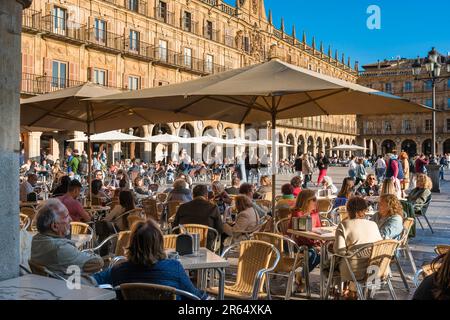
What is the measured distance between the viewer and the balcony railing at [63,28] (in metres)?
22.9

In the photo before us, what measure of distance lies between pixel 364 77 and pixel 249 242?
215 ft

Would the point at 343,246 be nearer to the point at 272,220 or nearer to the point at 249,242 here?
the point at 249,242

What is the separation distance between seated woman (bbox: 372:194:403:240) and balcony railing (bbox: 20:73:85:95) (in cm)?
1984

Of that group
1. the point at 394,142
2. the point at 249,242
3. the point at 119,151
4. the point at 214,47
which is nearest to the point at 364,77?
the point at 394,142

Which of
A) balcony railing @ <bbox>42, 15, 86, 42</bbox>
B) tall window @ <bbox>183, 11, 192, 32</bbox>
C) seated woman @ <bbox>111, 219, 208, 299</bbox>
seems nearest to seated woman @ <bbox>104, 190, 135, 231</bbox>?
seated woman @ <bbox>111, 219, 208, 299</bbox>

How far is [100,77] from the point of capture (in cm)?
2598

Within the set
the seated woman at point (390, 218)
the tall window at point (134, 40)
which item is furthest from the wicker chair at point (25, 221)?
the tall window at point (134, 40)

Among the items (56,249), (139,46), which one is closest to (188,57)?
(139,46)

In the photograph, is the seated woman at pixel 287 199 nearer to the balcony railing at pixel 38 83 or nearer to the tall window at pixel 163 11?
the balcony railing at pixel 38 83

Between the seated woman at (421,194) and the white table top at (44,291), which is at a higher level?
the seated woman at (421,194)

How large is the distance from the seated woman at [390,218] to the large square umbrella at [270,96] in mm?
1174

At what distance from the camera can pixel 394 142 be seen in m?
63.4

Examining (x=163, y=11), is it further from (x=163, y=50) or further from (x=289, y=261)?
(x=289, y=261)

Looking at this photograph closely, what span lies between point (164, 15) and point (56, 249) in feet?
A: 94.8
